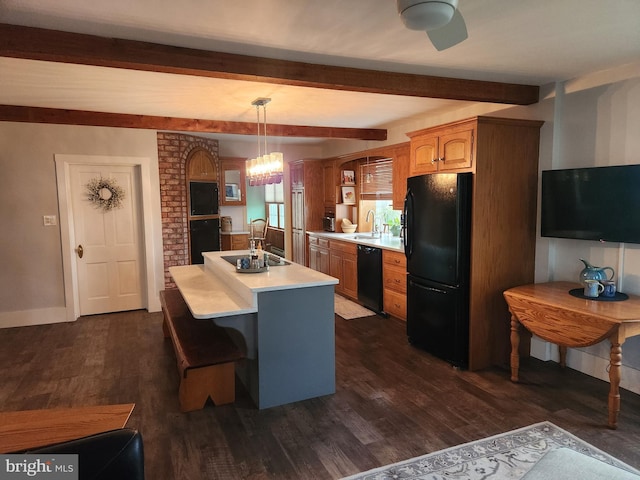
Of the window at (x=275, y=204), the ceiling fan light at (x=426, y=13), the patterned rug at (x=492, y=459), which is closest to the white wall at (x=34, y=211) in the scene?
the window at (x=275, y=204)

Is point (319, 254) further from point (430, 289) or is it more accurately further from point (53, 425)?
point (53, 425)

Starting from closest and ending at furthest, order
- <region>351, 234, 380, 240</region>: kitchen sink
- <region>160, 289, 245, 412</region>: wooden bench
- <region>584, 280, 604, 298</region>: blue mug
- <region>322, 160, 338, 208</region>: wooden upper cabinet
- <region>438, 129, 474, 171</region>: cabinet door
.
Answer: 1. <region>160, 289, 245, 412</region>: wooden bench
2. <region>584, 280, 604, 298</region>: blue mug
3. <region>438, 129, 474, 171</region>: cabinet door
4. <region>351, 234, 380, 240</region>: kitchen sink
5. <region>322, 160, 338, 208</region>: wooden upper cabinet

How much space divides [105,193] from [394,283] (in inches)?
153

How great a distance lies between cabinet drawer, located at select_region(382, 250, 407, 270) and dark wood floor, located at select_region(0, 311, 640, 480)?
94 cm

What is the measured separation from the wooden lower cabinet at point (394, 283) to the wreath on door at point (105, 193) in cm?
356

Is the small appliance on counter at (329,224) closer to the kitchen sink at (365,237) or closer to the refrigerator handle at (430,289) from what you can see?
the kitchen sink at (365,237)

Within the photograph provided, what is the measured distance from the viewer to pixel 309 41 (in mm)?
2504

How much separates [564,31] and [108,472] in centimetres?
303

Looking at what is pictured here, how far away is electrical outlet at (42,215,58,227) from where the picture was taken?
5.01m

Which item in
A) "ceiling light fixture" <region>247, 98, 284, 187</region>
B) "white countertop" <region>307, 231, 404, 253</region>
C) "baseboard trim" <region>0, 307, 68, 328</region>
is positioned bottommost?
"baseboard trim" <region>0, 307, 68, 328</region>

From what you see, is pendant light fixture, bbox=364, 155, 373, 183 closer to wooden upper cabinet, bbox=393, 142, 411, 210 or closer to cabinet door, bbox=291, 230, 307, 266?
wooden upper cabinet, bbox=393, 142, 411, 210

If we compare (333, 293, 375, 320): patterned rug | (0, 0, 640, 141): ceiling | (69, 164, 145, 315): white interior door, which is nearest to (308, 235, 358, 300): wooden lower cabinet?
(333, 293, 375, 320): patterned rug

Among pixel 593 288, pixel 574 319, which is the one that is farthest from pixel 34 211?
pixel 593 288

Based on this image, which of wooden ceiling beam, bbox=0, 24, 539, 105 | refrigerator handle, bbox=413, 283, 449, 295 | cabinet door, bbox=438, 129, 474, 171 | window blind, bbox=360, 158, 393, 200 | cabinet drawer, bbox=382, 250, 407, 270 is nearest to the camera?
wooden ceiling beam, bbox=0, 24, 539, 105
